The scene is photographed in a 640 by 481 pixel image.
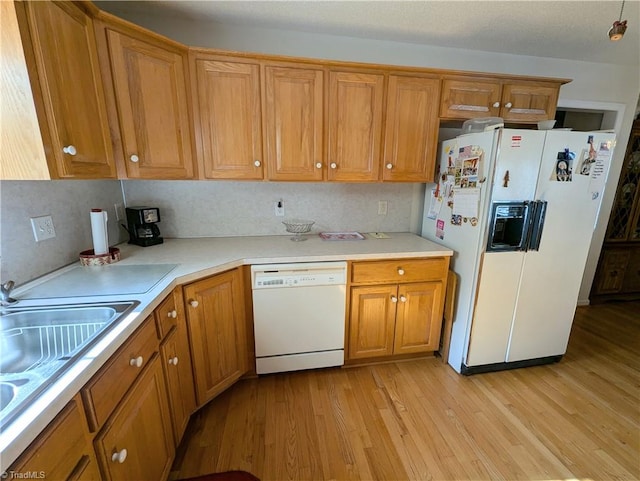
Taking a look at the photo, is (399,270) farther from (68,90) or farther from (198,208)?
(68,90)

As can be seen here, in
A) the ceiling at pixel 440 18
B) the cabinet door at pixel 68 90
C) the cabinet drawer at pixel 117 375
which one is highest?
the ceiling at pixel 440 18

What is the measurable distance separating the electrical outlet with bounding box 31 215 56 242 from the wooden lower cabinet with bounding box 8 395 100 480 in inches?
39.0

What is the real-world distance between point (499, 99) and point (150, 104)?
7.58 ft

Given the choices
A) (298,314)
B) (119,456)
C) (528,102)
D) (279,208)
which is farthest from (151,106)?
(528,102)

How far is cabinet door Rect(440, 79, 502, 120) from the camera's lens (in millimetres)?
1956

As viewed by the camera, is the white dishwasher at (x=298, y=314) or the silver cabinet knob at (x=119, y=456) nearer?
the silver cabinet knob at (x=119, y=456)

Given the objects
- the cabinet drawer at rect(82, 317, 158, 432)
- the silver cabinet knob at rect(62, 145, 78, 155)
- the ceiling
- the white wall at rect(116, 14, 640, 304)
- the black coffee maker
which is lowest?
the cabinet drawer at rect(82, 317, 158, 432)

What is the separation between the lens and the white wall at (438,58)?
6.22 ft

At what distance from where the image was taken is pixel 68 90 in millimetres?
1151

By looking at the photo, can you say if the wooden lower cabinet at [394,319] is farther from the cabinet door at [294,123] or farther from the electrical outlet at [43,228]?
the electrical outlet at [43,228]

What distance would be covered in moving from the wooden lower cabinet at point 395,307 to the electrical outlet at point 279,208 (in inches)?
30.8

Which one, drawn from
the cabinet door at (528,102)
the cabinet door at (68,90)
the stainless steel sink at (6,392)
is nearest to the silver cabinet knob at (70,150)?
the cabinet door at (68,90)

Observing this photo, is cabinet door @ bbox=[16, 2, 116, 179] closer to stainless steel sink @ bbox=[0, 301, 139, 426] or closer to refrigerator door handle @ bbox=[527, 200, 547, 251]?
stainless steel sink @ bbox=[0, 301, 139, 426]

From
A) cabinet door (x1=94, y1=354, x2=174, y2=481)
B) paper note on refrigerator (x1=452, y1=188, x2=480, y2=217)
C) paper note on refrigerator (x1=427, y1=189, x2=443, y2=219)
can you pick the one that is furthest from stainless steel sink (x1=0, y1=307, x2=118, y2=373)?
paper note on refrigerator (x1=427, y1=189, x2=443, y2=219)
